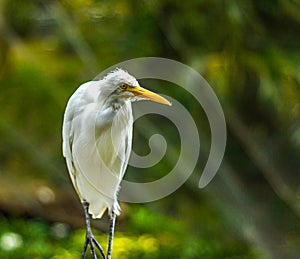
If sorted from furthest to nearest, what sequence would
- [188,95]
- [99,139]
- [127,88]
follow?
[188,95] < [99,139] < [127,88]

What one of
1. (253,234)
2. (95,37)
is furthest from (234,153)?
(95,37)

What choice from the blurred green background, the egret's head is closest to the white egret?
the egret's head

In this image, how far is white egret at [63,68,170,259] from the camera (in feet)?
3.49

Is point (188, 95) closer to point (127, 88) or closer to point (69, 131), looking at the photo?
point (69, 131)

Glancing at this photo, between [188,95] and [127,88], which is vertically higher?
[188,95]

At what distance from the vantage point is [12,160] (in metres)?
3.43

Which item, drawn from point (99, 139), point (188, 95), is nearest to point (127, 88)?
point (99, 139)

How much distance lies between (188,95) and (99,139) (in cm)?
156

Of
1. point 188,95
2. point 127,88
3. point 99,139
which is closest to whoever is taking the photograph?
point 127,88

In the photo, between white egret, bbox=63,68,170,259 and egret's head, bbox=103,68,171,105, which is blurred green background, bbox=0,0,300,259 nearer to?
white egret, bbox=63,68,170,259

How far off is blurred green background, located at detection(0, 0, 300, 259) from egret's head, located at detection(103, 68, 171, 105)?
4.80 ft

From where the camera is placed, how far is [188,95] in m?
2.67

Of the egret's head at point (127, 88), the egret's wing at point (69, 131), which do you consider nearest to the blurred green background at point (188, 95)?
the egret's wing at point (69, 131)

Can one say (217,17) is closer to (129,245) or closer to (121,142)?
(129,245)
